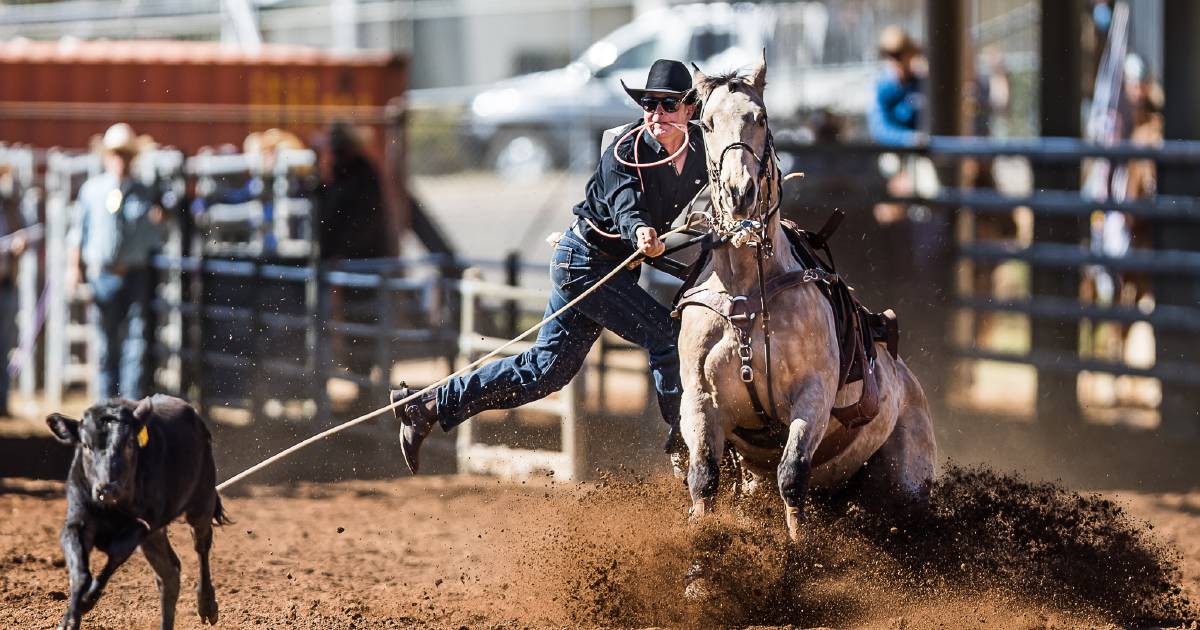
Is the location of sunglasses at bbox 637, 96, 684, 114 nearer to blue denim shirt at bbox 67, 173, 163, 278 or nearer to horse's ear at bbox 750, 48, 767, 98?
horse's ear at bbox 750, 48, 767, 98

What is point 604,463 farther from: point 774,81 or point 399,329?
point 774,81

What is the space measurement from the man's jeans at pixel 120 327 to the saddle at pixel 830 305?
19.4 ft

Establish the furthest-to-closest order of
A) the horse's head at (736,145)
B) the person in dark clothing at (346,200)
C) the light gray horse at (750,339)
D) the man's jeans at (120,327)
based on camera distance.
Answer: the person in dark clothing at (346,200) < the man's jeans at (120,327) < the light gray horse at (750,339) < the horse's head at (736,145)

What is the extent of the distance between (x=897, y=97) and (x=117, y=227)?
6.33 meters

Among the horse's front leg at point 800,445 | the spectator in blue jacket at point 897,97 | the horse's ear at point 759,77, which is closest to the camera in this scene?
the horse's front leg at point 800,445

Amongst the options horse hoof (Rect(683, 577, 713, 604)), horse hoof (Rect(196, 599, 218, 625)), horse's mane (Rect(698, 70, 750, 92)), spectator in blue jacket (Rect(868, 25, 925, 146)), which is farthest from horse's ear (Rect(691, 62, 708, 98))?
spectator in blue jacket (Rect(868, 25, 925, 146))

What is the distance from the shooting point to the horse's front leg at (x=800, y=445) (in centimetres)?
490

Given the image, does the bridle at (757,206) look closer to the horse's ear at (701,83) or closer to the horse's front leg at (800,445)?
the horse's ear at (701,83)

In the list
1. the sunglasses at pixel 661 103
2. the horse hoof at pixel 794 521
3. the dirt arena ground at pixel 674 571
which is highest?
the sunglasses at pixel 661 103

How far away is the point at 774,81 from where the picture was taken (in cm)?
1788

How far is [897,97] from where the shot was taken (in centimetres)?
1261

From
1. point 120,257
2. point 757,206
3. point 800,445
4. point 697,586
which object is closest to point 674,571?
point 697,586

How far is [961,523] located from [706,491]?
1.34 meters

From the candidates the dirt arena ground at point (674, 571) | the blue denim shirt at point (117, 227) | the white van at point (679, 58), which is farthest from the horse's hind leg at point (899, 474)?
the white van at point (679, 58)
